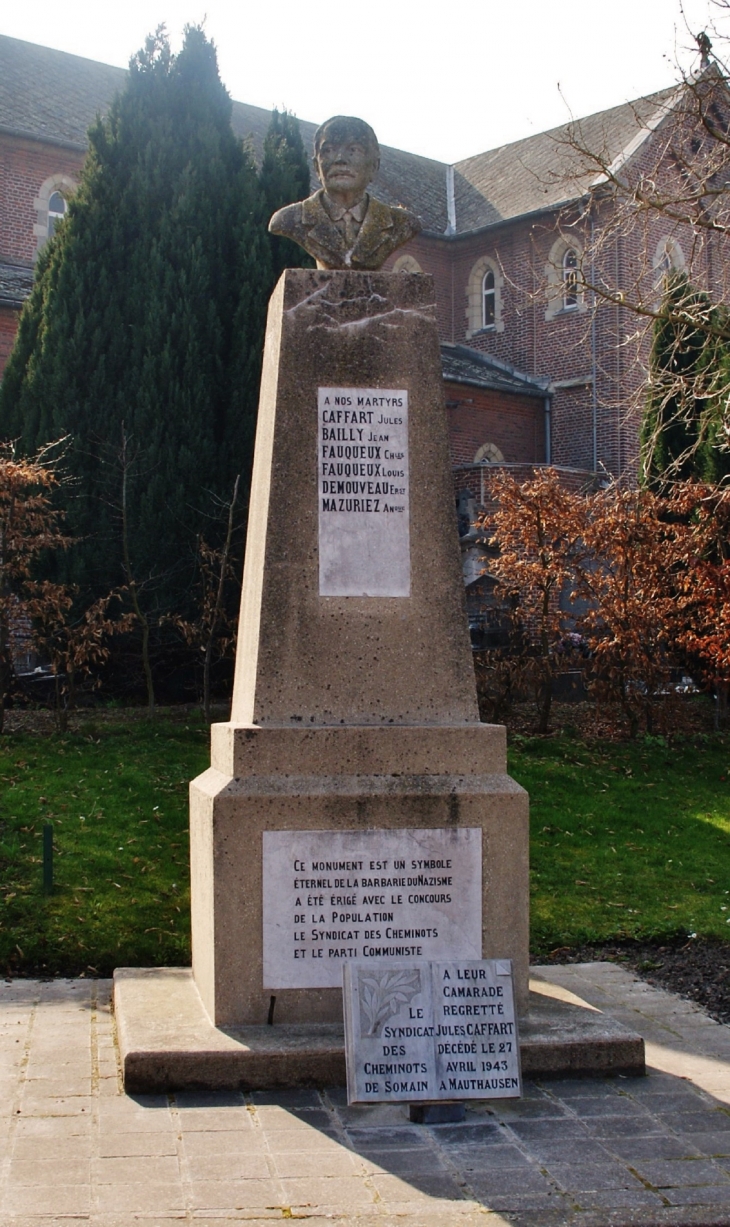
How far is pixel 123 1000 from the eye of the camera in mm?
5559

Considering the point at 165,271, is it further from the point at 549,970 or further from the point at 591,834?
the point at 549,970

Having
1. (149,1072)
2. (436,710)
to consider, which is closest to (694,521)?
(436,710)

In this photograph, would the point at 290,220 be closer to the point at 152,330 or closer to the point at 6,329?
the point at 152,330

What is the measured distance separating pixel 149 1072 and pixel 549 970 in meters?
2.89

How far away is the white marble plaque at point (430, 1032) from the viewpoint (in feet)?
14.8

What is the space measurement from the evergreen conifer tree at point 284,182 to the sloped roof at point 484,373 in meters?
9.42

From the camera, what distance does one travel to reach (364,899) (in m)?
5.18

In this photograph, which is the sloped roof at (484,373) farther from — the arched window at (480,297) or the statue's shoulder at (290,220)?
the statue's shoulder at (290,220)

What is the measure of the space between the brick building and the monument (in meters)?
18.6

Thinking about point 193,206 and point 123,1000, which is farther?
point 193,206

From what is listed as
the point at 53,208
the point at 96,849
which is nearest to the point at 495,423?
the point at 53,208

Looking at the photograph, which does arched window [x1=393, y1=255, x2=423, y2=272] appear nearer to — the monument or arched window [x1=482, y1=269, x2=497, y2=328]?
arched window [x1=482, y1=269, x2=497, y2=328]

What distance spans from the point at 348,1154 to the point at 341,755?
1.61m

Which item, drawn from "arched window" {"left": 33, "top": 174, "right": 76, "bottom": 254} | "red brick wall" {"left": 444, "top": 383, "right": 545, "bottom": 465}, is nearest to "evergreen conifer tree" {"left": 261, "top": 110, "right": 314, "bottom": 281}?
"arched window" {"left": 33, "top": 174, "right": 76, "bottom": 254}
